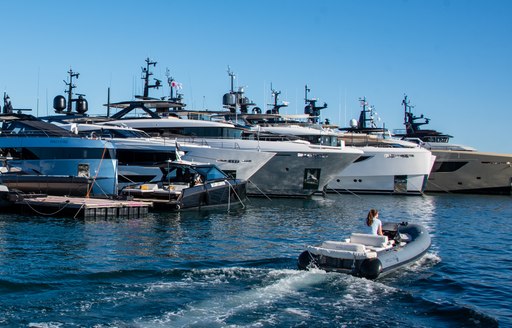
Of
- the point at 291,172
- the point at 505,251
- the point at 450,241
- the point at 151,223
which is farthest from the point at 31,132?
the point at 505,251

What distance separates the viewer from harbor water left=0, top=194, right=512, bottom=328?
39.2 ft

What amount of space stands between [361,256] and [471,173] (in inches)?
1764

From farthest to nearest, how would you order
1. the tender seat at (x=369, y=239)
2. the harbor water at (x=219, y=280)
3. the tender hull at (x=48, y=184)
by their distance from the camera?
the tender hull at (x=48, y=184), the tender seat at (x=369, y=239), the harbor water at (x=219, y=280)

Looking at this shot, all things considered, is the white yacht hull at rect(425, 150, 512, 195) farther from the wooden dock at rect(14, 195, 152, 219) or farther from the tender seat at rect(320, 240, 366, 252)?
the tender seat at rect(320, 240, 366, 252)

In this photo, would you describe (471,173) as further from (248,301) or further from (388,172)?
(248,301)

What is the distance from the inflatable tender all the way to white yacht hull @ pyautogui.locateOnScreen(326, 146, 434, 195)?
108ft

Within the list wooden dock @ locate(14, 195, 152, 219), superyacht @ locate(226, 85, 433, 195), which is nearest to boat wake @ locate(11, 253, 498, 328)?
wooden dock @ locate(14, 195, 152, 219)


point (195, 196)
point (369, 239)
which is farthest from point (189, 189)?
point (369, 239)

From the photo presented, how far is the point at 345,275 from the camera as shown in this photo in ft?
48.8

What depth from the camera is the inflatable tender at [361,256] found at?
1492cm

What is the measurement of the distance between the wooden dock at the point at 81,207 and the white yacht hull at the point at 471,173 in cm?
3594

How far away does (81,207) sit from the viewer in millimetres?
27094

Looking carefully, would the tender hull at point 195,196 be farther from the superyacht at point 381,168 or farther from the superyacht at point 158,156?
the superyacht at point 381,168

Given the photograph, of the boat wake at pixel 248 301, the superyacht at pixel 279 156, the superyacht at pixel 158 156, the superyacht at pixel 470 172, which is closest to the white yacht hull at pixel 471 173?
the superyacht at pixel 470 172
